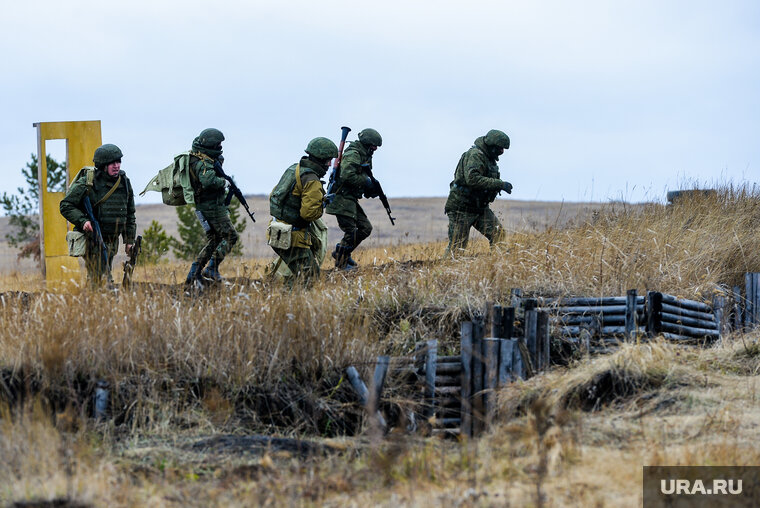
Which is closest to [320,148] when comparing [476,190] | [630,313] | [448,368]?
[448,368]

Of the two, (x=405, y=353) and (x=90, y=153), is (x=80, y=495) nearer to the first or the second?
(x=405, y=353)

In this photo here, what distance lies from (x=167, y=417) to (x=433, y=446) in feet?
6.37

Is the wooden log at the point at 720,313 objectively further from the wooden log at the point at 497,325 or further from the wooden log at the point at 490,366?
the wooden log at the point at 490,366

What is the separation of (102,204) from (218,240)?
4.60 feet

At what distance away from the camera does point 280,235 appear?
29.7 feet

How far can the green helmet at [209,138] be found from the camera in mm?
10117

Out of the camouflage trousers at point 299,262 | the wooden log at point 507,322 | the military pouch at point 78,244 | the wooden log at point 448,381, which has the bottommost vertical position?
the wooden log at point 448,381

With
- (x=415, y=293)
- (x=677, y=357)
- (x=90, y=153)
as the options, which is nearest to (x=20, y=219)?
(x=90, y=153)

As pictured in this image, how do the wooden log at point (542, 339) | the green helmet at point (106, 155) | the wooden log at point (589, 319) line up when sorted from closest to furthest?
the wooden log at point (542, 339), the wooden log at point (589, 319), the green helmet at point (106, 155)

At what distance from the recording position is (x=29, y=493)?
474 cm

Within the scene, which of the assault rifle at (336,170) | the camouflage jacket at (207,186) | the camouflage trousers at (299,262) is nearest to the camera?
the camouflage trousers at (299,262)

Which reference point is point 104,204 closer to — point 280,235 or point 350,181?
point 280,235

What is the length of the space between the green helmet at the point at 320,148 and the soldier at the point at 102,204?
1948 mm

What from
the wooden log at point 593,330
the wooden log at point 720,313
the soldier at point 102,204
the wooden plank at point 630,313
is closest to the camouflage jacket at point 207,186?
the soldier at point 102,204
